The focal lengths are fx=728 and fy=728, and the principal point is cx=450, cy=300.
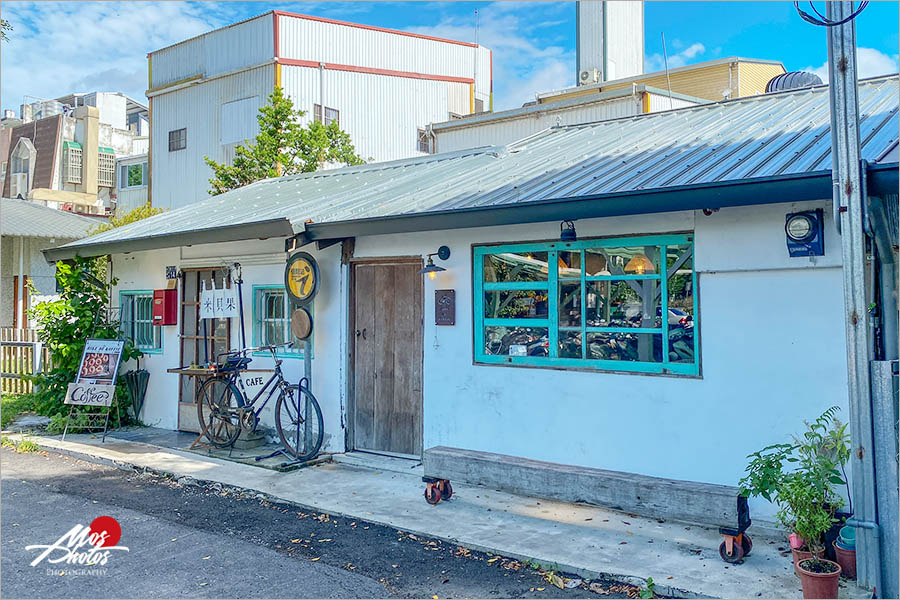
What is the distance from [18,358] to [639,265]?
429 inches

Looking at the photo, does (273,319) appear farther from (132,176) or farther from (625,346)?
(132,176)

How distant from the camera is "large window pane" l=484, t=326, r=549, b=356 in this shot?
6.39 meters

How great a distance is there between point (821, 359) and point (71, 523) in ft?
18.9

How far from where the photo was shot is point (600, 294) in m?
6.02

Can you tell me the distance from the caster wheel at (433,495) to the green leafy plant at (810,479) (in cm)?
244

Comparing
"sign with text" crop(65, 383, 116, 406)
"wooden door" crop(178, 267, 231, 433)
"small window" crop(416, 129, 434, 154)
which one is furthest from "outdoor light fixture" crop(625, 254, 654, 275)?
"small window" crop(416, 129, 434, 154)

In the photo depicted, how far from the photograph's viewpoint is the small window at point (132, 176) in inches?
1072

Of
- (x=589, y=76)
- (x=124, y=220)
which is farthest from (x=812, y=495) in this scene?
(x=124, y=220)

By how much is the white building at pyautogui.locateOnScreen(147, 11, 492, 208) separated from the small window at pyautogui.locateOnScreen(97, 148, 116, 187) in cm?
1252

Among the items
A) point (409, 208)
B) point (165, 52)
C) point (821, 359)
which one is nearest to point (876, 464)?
point (821, 359)

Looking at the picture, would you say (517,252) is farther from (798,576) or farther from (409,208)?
(798,576)

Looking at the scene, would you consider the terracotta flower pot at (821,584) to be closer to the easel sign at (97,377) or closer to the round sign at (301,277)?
the round sign at (301,277)

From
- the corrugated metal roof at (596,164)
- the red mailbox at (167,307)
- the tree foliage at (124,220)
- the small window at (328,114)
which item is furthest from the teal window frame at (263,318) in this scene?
the small window at (328,114)

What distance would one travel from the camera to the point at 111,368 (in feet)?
30.0
